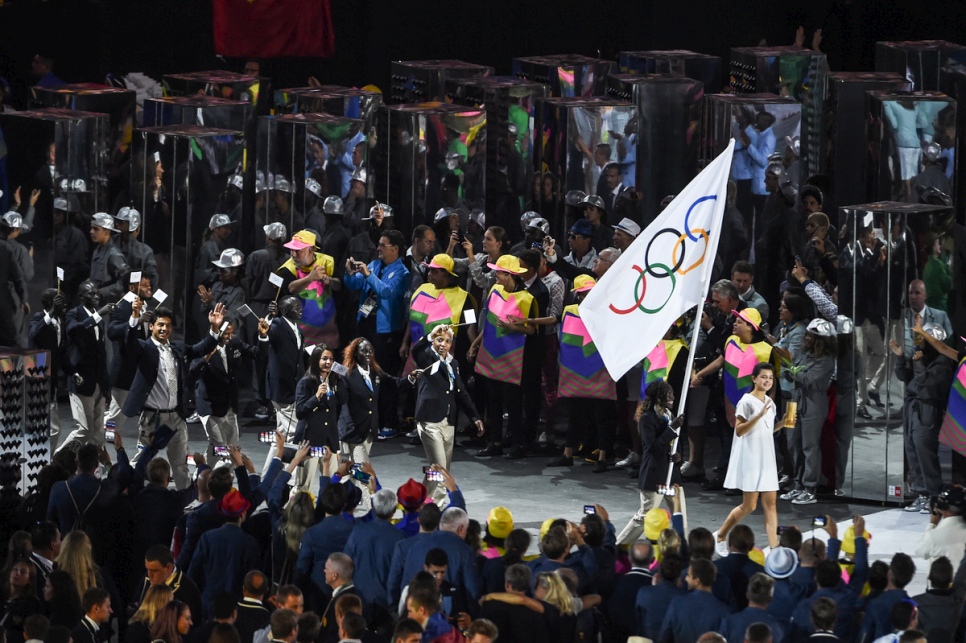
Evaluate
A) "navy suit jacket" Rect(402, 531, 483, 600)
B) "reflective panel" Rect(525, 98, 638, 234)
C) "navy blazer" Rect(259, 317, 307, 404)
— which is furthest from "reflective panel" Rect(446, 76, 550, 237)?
"navy suit jacket" Rect(402, 531, 483, 600)

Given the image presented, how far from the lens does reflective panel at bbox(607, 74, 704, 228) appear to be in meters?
21.5

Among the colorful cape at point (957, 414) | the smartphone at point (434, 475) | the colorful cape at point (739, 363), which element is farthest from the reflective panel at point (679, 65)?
the smartphone at point (434, 475)

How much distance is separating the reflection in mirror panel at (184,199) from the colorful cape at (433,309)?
7.67ft

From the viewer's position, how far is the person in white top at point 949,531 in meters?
13.9

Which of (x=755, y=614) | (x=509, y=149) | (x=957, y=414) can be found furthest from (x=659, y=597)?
(x=509, y=149)

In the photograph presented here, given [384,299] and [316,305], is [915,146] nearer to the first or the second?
[384,299]

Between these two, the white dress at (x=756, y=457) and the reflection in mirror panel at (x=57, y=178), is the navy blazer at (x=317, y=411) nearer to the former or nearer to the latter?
the white dress at (x=756, y=457)

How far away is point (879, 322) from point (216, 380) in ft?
17.7

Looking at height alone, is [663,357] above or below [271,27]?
below

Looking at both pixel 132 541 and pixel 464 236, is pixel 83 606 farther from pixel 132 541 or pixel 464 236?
pixel 464 236

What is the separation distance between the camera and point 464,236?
20141mm

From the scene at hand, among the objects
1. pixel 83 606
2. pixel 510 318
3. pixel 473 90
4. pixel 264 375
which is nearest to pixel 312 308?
pixel 264 375

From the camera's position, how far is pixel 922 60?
76.8ft

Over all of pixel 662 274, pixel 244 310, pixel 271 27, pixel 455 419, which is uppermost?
pixel 271 27
